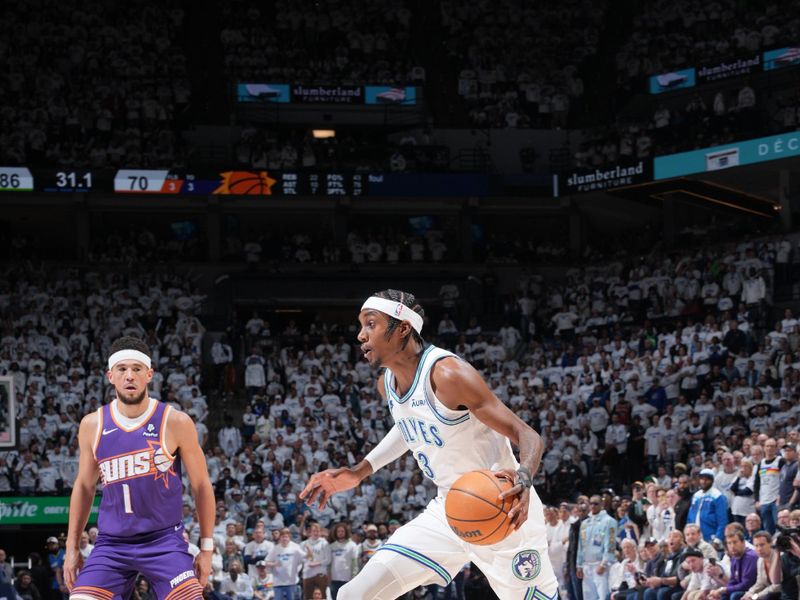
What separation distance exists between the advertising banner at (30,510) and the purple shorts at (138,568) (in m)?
14.2

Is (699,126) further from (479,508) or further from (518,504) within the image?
(518,504)

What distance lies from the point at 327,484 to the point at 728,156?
22260mm

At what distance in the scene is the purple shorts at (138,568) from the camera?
693 cm

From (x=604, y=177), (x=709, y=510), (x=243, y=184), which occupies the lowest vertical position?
(x=709, y=510)

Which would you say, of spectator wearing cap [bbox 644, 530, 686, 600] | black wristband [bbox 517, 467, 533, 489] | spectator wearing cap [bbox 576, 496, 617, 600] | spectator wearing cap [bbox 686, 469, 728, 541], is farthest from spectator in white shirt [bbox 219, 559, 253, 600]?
black wristband [bbox 517, 467, 533, 489]

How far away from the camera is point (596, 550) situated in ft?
55.6

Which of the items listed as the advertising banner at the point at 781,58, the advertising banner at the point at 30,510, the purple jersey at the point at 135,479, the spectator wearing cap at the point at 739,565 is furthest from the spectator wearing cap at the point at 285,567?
the advertising banner at the point at 781,58

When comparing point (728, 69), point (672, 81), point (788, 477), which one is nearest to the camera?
point (788, 477)

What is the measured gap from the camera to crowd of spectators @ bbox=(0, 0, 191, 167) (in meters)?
30.6

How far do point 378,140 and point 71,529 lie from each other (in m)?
28.8

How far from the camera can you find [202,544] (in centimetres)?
743

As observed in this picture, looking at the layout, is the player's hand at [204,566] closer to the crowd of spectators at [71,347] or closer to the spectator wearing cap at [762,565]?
the spectator wearing cap at [762,565]

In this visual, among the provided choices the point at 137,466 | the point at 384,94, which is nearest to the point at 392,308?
the point at 137,466

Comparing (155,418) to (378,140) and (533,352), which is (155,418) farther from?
(378,140)
